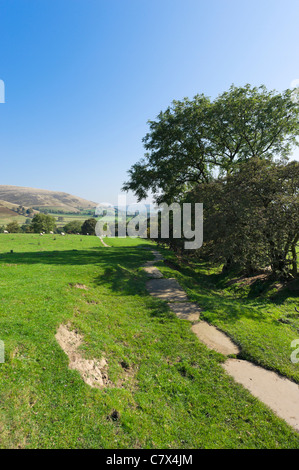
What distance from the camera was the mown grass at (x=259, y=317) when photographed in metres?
8.27

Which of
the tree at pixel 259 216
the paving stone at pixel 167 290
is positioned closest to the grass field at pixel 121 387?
the paving stone at pixel 167 290

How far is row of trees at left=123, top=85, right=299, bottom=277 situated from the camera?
15.4 metres

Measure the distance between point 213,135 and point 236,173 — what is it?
33.5ft

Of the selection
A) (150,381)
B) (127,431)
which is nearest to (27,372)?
(127,431)

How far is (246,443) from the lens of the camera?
5.09 metres

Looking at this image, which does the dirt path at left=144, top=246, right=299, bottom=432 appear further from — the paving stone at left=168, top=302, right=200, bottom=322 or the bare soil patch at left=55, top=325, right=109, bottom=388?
the bare soil patch at left=55, top=325, right=109, bottom=388

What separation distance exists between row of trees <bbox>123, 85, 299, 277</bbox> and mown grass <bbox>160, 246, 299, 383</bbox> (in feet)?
6.73

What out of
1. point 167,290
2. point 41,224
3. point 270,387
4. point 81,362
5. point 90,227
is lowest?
point 270,387

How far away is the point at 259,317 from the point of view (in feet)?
39.2

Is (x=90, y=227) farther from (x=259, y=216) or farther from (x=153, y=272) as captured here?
(x=259, y=216)

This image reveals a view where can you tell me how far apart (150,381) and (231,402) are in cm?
254

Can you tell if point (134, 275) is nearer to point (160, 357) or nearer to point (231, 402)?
point (160, 357)

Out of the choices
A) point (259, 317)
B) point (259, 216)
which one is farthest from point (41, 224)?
point (259, 317)

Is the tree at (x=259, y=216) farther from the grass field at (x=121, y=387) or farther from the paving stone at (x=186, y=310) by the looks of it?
the grass field at (x=121, y=387)
